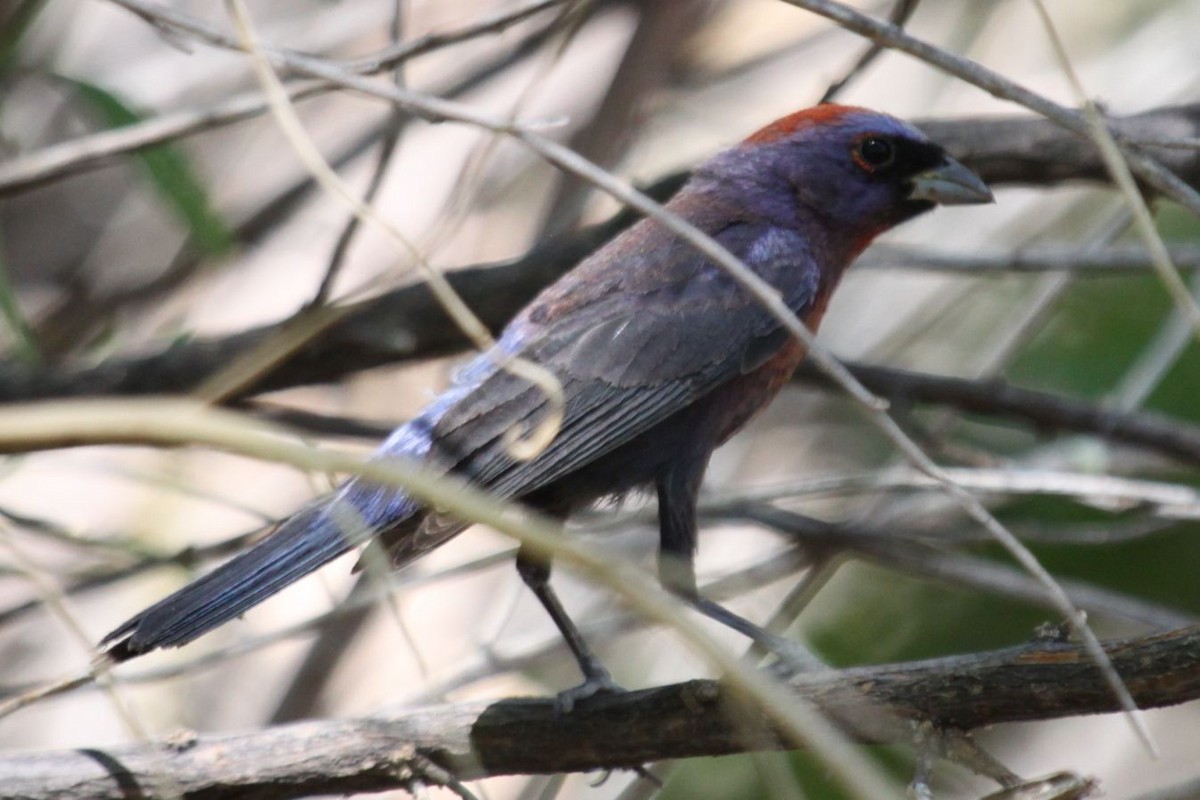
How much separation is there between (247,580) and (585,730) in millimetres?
797

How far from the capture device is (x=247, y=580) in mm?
3119

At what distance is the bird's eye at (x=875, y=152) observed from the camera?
4.17 meters

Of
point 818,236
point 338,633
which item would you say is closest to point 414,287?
point 818,236

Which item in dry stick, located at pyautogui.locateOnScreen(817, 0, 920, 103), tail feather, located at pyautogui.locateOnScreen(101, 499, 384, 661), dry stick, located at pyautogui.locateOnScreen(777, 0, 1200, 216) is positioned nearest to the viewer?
dry stick, located at pyautogui.locateOnScreen(777, 0, 1200, 216)

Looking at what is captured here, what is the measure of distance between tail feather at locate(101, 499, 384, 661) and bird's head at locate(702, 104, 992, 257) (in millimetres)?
1651

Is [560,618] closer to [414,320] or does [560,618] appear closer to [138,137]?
[414,320]

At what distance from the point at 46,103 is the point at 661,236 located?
113 inches

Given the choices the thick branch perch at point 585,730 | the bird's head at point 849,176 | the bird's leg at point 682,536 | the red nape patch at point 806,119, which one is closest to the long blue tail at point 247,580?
the thick branch perch at point 585,730

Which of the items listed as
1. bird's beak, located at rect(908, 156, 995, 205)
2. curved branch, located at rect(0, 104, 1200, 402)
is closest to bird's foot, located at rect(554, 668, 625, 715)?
curved branch, located at rect(0, 104, 1200, 402)

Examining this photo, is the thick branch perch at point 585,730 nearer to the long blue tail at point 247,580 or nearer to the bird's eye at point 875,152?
the long blue tail at point 247,580

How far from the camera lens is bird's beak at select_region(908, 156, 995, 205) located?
13.3 ft

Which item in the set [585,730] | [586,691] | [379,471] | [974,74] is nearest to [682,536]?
[586,691]

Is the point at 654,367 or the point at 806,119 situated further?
the point at 806,119

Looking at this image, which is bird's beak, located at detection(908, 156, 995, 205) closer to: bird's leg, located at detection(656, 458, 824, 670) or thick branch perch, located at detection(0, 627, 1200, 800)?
bird's leg, located at detection(656, 458, 824, 670)
